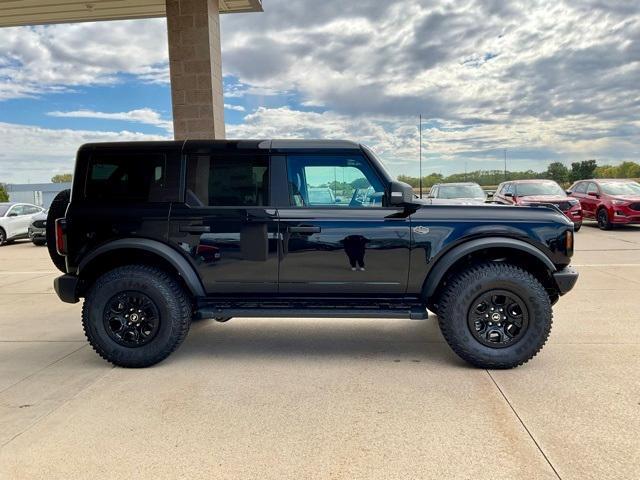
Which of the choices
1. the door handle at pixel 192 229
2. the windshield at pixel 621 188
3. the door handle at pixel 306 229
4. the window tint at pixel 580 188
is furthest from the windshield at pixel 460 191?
the door handle at pixel 192 229

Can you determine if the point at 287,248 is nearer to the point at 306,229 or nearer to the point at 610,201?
the point at 306,229

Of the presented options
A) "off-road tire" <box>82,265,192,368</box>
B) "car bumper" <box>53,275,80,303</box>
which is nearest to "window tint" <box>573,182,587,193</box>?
"off-road tire" <box>82,265,192,368</box>

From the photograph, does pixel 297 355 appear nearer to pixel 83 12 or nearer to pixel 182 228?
pixel 182 228

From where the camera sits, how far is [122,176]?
3.97 m

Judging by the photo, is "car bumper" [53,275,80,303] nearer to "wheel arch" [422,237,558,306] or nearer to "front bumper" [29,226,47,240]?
"wheel arch" [422,237,558,306]

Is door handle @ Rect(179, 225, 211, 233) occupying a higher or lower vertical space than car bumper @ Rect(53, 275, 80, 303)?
higher

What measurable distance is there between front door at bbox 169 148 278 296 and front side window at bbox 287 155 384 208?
261mm

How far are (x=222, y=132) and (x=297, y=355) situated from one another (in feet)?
23.6

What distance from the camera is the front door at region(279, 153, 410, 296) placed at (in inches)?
149

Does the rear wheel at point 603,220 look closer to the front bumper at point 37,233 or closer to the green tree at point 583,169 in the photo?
the front bumper at point 37,233

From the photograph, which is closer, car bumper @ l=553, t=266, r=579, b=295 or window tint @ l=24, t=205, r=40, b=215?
car bumper @ l=553, t=266, r=579, b=295

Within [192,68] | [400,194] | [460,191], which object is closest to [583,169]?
[460,191]

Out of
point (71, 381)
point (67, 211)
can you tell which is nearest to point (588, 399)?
point (71, 381)

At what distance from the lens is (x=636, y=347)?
409cm
